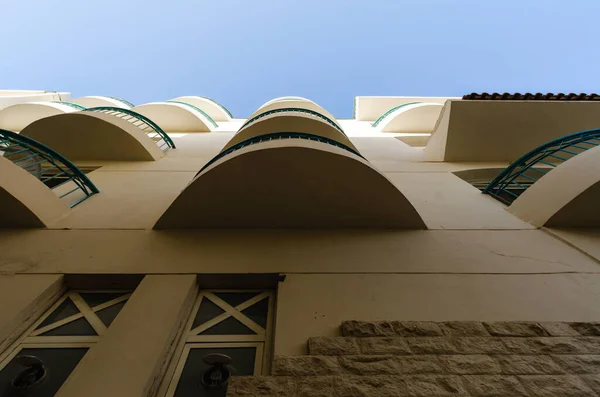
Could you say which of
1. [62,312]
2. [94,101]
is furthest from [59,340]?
[94,101]

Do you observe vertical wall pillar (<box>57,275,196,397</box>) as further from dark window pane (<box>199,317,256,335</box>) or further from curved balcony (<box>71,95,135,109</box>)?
curved balcony (<box>71,95,135,109</box>)

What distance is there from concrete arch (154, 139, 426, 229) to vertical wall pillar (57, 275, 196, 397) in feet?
4.29

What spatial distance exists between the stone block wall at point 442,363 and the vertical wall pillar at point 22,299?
2.51 metres

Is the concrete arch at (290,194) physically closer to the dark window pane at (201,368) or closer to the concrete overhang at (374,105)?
the dark window pane at (201,368)

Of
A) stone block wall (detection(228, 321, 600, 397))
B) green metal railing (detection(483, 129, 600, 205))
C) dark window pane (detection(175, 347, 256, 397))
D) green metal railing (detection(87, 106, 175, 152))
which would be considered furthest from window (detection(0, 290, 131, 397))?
green metal railing (detection(87, 106, 175, 152))

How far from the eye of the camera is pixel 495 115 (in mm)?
9305

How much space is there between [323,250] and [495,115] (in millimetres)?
6893

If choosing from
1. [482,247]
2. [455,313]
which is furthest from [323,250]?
[482,247]

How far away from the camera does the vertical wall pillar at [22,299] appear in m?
3.63

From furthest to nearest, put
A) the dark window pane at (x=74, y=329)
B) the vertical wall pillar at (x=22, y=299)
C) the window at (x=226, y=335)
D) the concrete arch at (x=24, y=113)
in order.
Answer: the concrete arch at (x=24, y=113), the dark window pane at (x=74, y=329), the vertical wall pillar at (x=22, y=299), the window at (x=226, y=335)

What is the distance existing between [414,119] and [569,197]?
34.5 feet

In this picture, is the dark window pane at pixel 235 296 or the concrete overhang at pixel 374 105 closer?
the dark window pane at pixel 235 296

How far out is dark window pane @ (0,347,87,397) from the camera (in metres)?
3.18

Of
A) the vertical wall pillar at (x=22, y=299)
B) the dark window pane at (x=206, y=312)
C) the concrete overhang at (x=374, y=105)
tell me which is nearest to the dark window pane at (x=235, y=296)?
the dark window pane at (x=206, y=312)
